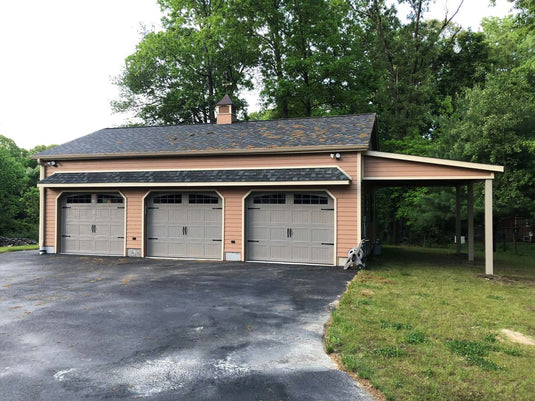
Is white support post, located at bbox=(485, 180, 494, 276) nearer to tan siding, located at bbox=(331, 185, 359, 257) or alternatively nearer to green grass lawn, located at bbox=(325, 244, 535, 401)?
green grass lawn, located at bbox=(325, 244, 535, 401)

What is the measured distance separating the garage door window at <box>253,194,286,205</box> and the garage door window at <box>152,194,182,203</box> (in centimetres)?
277

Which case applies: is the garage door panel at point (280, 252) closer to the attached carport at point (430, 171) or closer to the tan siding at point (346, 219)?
the tan siding at point (346, 219)

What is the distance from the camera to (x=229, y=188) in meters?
11.5

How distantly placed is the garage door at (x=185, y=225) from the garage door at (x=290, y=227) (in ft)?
3.99

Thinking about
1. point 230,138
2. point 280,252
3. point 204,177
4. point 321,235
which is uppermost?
point 230,138

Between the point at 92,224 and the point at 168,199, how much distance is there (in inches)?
126

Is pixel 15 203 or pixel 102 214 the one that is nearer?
pixel 102 214

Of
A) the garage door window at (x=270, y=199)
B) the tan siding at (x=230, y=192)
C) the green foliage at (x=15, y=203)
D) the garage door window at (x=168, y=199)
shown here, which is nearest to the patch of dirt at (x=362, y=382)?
the tan siding at (x=230, y=192)

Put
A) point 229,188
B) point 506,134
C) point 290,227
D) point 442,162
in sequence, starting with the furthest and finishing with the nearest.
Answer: point 506,134 → point 229,188 → point 290,227 → point 442,162

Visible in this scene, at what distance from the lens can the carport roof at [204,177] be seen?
1041cm

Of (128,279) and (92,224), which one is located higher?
(92,224)

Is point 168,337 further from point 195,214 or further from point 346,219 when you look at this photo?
point 195,214

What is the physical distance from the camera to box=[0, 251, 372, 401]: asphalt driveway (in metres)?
3.29

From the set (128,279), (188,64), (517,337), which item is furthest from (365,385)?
(188,64)
